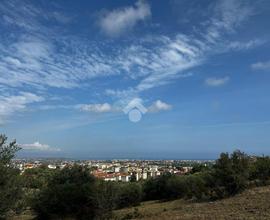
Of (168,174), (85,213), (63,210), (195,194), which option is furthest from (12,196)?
(168,174)

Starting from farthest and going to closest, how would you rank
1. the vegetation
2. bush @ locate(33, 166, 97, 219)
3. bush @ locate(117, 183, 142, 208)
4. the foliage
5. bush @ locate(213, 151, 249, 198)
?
bush @ locate(117, 183, 142, 208) < bush @ locate(213, 151, 249, 198) < bush @ locate(33, 166, 97, 219) < the vegetation < the foliage

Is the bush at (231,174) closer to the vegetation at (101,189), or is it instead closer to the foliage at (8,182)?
the vegetation at (101,189)

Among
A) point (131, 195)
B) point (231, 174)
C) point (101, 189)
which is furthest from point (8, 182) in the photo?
point (131, 195)

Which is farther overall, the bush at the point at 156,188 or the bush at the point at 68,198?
the bush at the point at 156,188

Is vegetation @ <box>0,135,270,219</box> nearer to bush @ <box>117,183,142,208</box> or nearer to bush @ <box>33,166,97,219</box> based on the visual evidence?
bush @ <box>33,166,97,219</box>

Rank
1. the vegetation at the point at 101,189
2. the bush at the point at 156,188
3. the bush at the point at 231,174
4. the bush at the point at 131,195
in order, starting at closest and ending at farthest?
the vegetation at the point at 101,189 → the bush at the point at 231,174 → the bush at the point at 131,195 → the bush at the point at 156,188

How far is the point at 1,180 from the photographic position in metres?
18.4

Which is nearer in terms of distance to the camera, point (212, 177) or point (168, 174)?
point (212, 177)

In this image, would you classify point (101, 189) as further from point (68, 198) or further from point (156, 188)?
point (156, 188)

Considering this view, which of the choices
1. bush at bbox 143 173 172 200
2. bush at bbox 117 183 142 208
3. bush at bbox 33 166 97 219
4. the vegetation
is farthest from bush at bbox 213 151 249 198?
bush at bbox 143 173 172 200

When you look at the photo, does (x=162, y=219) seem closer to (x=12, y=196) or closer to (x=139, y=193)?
(x=12, y=196)

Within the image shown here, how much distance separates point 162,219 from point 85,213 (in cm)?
1300

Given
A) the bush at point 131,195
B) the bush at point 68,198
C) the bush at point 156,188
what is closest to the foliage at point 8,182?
the bush at point 68,198

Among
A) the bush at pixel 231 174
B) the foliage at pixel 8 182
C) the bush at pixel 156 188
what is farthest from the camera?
the bush at pixel 156 188
